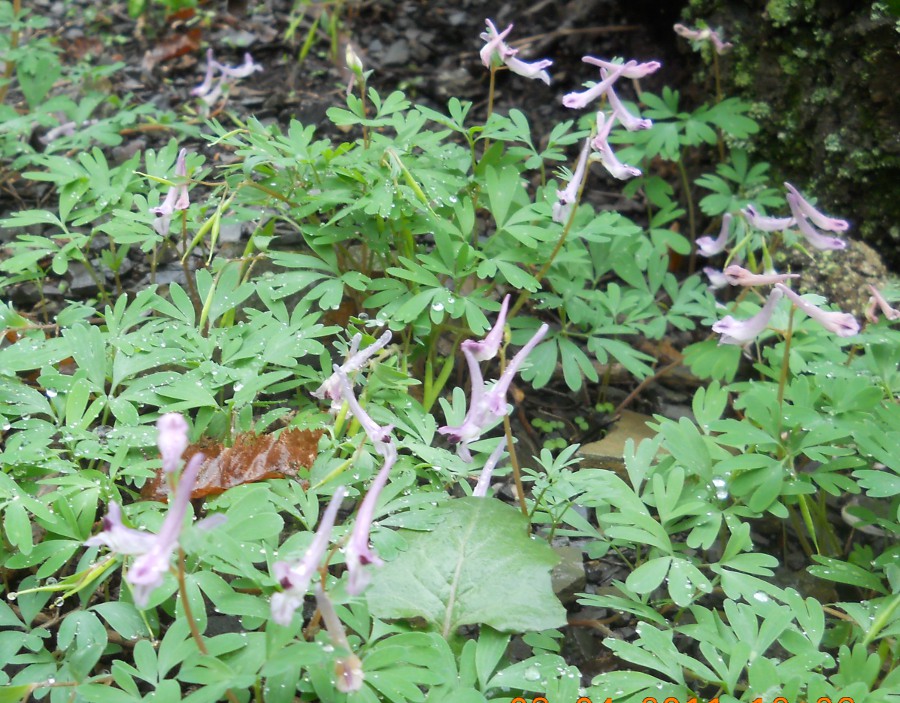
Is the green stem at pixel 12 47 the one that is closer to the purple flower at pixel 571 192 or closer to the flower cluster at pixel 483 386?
the purple flower at pixel 571 192

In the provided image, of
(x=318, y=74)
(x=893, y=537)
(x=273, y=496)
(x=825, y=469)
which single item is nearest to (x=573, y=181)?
(x=825, y=469)

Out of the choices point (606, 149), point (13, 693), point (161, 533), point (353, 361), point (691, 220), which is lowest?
point (13, 693)

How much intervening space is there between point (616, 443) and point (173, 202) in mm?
1660

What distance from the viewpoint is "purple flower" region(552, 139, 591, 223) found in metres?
2.28

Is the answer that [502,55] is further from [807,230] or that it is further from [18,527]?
[18,527]

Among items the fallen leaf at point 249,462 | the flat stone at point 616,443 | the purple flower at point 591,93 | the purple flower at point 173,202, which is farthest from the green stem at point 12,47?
the flat stone at point 616,443

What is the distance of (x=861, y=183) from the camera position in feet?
10.4

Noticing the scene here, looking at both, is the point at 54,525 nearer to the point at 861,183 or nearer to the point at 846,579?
the point at 846,579

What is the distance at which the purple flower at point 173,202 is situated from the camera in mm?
2396

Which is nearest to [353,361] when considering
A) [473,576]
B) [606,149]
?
[473,576]

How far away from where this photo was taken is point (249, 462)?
6.63 feet

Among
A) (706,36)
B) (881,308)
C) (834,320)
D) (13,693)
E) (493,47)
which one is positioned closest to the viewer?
(13,693)

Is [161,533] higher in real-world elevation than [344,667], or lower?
higher

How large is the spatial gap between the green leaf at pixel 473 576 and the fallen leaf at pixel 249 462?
1.14ft
